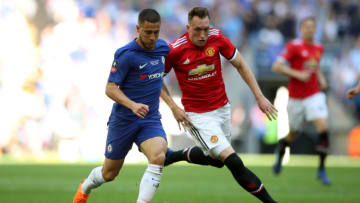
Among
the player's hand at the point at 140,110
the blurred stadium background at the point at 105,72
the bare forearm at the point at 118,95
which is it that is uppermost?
the bare forearm at the point at 118,95

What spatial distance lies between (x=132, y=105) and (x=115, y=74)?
475 millimetres

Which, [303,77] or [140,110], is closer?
[140,110]

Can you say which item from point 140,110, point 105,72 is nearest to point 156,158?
point 140,110

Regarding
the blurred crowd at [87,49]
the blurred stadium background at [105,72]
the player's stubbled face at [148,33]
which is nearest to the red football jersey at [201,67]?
the player's stubbled face at [148,33]

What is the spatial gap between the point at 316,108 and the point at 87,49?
15.4 meters

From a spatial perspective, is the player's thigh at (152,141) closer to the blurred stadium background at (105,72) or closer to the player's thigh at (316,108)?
the player's thigh at (316,108)

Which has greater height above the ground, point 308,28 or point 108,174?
point 308,28

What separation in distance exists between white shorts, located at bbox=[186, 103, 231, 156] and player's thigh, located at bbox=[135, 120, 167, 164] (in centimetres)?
70

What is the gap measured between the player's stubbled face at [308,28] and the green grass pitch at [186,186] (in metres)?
2.63

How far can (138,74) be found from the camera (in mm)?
6988

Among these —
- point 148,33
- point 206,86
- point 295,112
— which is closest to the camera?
point 148,33

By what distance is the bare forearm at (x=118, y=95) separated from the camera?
6599 millimetres

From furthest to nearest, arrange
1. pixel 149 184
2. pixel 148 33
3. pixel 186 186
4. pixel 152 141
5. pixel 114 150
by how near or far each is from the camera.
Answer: pixel 186 186, pixel 114 150, pixel 152 141, pixel 148 33, pixel 149 184

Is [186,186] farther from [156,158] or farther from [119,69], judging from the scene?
[119,69]
